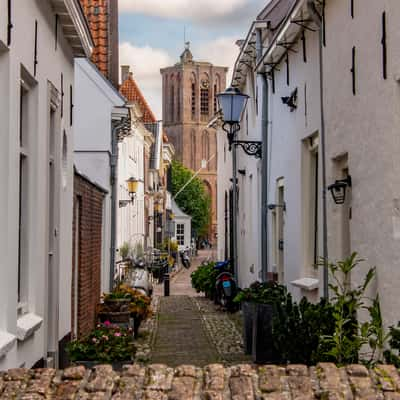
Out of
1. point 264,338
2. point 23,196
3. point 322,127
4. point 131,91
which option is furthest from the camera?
point 131,91

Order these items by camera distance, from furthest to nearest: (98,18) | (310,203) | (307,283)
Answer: (98,18)
(310,203)
(307,283)

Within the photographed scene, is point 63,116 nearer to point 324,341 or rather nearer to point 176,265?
point 324,341

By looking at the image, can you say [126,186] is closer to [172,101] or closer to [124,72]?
[124,72]

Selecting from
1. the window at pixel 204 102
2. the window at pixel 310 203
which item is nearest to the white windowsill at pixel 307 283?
the window at pixel 310 203

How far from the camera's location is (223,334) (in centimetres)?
1426

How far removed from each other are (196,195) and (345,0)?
252 feet

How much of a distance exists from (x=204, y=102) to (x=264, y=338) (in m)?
99.1

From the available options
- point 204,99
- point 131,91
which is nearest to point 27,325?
point 131,91

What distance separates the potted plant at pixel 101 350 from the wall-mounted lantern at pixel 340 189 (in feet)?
8.43

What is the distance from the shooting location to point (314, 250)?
10.9m

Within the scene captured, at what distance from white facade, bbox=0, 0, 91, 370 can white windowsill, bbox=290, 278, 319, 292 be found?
9.45 ft

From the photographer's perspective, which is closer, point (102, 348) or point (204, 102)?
point (102, 348)

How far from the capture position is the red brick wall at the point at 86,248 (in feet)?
34.4

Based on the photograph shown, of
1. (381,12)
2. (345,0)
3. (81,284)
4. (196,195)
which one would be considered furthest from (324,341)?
(196,195)
